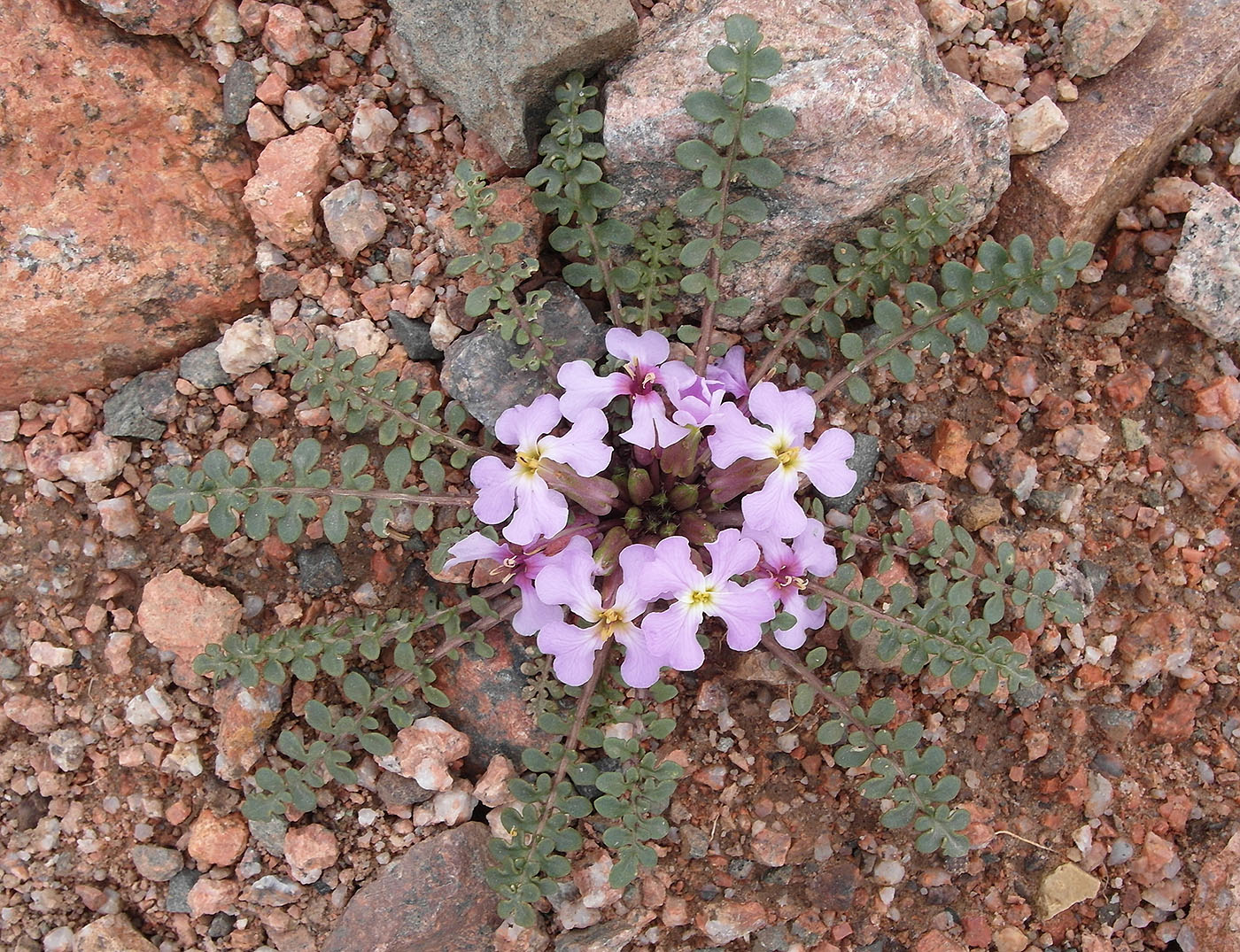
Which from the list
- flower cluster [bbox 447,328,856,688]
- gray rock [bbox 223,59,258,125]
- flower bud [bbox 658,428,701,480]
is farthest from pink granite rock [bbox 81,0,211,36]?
flower bud [bbox 658,428,701,480]

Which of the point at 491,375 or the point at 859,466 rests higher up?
the point at 491,375

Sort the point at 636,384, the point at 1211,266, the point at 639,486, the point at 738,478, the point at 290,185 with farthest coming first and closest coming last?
the point at 1211,266 → the point at 290,185 → the point at 639,486 → the point at 738,478 → the point at 636,384

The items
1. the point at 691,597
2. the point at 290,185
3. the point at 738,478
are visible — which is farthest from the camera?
the point at 290,185

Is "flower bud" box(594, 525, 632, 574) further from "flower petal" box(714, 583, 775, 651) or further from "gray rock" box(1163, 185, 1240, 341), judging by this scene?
"gray rock" box(1163, 185, 1240, 341)

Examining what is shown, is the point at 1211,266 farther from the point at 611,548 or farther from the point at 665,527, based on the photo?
the point at 611,548

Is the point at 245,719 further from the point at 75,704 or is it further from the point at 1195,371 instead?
the point at 1195,371

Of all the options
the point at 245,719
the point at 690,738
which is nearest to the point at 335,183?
the point at 245,719

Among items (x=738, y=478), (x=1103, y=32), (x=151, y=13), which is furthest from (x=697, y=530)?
(x=151, y=13)
